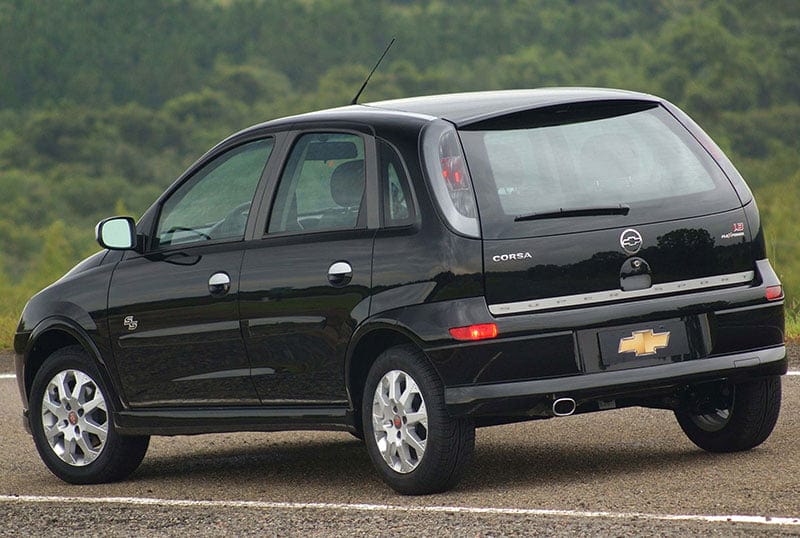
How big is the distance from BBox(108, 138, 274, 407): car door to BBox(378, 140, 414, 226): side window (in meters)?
0.86

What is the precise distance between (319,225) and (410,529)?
1.83 meters

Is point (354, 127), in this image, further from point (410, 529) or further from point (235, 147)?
point (410, 529)

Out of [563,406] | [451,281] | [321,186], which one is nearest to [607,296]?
[563,406]

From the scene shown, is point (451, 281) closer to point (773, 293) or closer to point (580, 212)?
point (580, 212)

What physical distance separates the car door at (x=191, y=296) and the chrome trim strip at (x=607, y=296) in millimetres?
1591

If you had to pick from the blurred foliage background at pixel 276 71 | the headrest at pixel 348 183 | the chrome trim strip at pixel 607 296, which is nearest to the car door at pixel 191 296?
the headrest at pixel 348 183

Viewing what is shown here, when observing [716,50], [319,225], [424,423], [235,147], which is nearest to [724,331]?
[424,423]

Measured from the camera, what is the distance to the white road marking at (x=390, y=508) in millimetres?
6383

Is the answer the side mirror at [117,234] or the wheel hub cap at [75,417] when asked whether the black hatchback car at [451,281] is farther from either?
the wheel hub cap at [75,417]

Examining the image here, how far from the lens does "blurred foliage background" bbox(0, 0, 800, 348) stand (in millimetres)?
80562

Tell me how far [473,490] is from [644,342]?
1029 millimetres

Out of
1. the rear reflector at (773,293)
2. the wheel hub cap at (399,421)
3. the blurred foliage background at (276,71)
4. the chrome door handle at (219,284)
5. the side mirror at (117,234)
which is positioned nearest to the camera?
the wheel hub cap at (399,421)

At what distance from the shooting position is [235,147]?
335 inches

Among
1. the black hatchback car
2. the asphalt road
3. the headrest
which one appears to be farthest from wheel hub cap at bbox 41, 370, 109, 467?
the headrest
